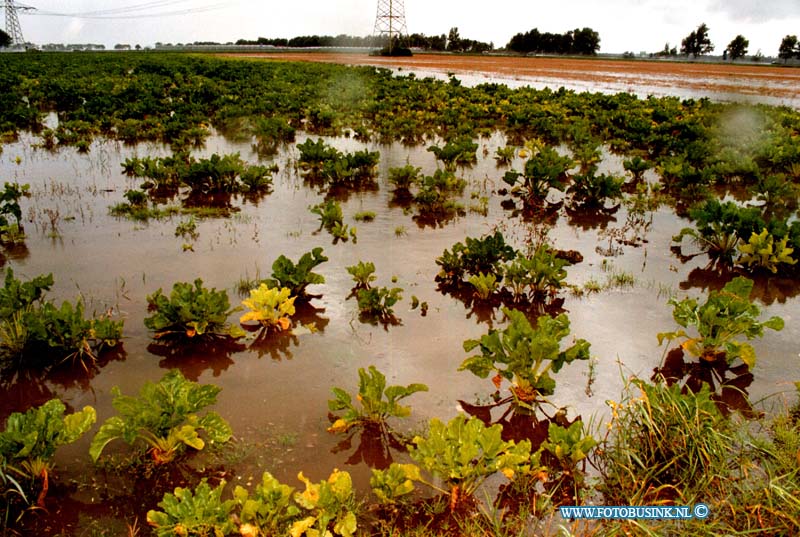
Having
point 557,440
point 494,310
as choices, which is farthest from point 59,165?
point 557,440

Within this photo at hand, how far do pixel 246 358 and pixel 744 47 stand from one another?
139040 millimetres

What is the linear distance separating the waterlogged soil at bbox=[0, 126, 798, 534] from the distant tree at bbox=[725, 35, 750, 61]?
130025 mm

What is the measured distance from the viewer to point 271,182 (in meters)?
11.3

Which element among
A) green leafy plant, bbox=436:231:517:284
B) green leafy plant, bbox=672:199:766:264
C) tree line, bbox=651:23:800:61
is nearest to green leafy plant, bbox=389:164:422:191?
green leafy plant, bbox=436:231:517:284

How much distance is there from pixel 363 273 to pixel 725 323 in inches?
152

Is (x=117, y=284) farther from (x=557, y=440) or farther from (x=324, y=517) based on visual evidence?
(x=557, y=440)

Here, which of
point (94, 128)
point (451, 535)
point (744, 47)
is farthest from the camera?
point (744, 47)

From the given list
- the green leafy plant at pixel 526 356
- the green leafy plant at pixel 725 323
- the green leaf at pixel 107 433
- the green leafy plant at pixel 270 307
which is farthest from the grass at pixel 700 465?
the green leafy plant at pixel 270 307

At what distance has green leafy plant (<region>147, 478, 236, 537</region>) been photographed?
3.14 metres

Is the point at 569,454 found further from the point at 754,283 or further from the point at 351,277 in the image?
the point at 754,283

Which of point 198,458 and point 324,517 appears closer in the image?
point 324,517

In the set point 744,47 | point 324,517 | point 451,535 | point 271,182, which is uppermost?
point 744,47

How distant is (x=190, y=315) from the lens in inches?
215

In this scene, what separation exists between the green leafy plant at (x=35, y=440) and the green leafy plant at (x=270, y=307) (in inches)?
87.8
